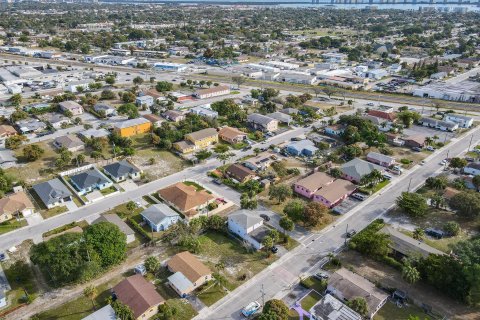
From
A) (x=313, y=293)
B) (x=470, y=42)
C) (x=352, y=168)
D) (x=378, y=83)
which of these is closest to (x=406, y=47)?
(x=470, y=42)

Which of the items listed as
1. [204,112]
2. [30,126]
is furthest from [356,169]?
[30,126]

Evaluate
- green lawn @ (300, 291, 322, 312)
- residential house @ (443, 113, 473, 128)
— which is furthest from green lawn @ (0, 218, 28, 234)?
residential house @ (443, 113, 473, 128)

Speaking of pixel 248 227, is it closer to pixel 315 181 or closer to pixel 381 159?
pixel 315 181

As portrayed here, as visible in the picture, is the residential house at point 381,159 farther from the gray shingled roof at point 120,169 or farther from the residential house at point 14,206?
the residential house at point 14,206

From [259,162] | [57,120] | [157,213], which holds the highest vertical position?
[57,120]

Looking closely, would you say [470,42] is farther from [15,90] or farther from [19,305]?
[19,305]

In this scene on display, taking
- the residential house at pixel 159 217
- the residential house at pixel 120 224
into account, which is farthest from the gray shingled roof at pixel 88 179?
the residential house at pixel 159 217
